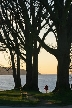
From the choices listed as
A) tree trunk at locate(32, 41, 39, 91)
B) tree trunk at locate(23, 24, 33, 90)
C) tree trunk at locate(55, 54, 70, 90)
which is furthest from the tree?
tree trunk at locate(32, 41, 39, 91)

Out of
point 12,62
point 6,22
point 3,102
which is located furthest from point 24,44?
point 3,102

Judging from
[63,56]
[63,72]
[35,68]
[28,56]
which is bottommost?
[63,72]

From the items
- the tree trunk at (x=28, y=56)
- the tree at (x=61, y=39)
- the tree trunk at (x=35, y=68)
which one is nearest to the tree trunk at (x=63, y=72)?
the tree at (x=61, y=39)

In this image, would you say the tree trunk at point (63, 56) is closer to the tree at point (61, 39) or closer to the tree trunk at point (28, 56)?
the tree at point (61, 39)

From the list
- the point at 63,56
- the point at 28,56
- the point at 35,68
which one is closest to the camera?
the point at 63,56

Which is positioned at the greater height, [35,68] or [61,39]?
[61,39]

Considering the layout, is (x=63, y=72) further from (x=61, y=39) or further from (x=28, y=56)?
(x=28, y=56)

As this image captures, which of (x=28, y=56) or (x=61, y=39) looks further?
(x=28, y=56)

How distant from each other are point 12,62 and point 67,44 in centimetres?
1402

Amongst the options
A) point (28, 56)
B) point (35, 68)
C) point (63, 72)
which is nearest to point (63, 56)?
point (63, 72)

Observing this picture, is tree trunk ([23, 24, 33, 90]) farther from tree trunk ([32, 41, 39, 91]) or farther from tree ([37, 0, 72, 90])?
tree ([37, 0, 72, 90])

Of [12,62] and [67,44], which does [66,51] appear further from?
[12,62]

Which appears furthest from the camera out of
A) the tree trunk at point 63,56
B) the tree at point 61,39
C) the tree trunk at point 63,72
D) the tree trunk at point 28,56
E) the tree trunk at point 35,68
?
the tree trunk at point 35,68

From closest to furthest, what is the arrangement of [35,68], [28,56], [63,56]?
[63,56], [35,68], [28,56]
